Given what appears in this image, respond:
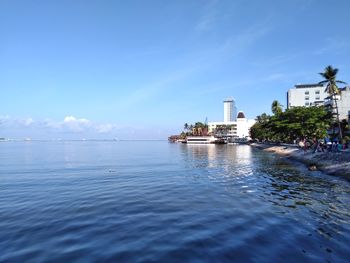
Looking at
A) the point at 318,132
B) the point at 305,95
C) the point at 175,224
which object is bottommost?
the point at 175,224

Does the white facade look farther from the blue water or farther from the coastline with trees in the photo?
the blue water

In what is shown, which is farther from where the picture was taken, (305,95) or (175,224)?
(305,95)

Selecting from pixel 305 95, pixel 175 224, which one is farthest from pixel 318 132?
pixel 305 95

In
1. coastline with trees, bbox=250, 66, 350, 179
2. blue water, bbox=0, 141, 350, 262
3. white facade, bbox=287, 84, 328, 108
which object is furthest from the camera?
white facade, bbox=287, 84, 328, 108

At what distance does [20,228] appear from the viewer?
14.6 meters

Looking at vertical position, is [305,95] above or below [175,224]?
above

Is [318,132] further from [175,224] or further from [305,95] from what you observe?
[305,95]

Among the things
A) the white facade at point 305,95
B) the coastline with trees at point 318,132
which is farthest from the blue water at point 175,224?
the white facade at point 305,95

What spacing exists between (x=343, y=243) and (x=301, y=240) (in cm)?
171

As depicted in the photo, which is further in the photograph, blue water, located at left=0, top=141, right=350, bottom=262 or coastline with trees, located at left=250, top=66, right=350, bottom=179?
coastline with trees, located at left=250, top=66, right=350, bottom=179

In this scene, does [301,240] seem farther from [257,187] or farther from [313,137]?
[313,137]

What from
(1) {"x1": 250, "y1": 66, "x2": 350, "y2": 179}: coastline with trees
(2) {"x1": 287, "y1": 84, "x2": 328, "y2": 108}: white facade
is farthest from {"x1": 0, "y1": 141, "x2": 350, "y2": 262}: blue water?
(2) {"x1": 287, "y1": 84, "x2": 328, "y2": 108}: white facade

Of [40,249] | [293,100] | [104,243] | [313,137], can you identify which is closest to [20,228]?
[40,249]

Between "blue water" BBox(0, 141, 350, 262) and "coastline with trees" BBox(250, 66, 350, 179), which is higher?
"coastline with trees" BBox(250, 66, 350, 179)
